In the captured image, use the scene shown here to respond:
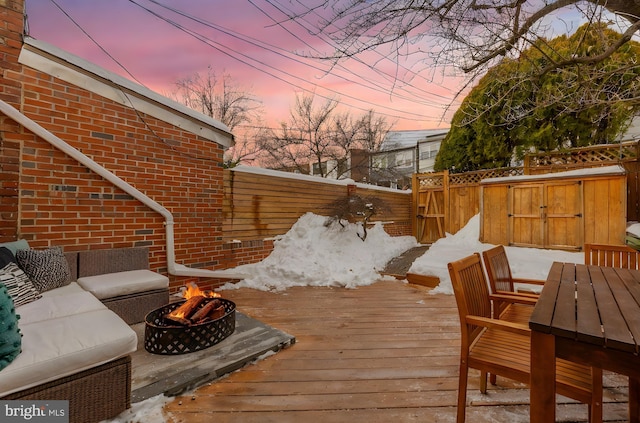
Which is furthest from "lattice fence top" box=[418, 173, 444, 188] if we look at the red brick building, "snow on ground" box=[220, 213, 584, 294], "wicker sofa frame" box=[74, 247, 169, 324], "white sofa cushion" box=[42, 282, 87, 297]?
"white sofa cushion" box=[42, 282, 87, 297]

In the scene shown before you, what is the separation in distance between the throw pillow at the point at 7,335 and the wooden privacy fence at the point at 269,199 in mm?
3226

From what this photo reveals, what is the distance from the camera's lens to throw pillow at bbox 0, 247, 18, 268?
2.24 m

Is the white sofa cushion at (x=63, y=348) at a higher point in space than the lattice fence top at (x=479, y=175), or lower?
lower

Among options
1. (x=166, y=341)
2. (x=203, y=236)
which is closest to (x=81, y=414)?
(x=166, y=341)

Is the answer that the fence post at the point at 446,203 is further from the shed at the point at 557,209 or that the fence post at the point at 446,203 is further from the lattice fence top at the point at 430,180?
the shed at the point at 557,209

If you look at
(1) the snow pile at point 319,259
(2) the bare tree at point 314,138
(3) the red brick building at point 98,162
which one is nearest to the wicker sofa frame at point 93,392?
(3) the red brick building at point 98,162

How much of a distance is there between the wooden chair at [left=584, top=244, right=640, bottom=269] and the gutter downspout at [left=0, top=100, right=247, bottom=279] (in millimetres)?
4269

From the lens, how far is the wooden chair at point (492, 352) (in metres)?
1.35

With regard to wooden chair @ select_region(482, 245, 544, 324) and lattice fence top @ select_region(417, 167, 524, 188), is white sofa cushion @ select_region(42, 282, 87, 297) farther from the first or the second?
lattice fence top @ select_region(417, 167, 524, 188)

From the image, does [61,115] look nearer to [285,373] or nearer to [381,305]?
[285,373]

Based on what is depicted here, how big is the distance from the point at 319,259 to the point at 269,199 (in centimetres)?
147

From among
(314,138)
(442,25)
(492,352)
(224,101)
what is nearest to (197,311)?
(492,352)

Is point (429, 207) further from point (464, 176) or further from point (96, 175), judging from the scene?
point (96, 175)

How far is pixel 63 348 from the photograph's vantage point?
155 cm
